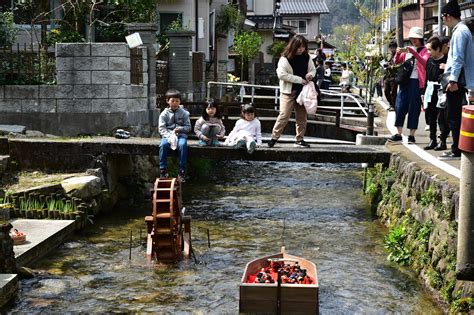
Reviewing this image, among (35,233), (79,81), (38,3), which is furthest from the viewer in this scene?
(38,3)

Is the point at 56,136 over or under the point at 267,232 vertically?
over

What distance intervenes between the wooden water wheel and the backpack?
519cm

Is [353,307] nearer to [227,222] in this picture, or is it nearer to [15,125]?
[227,222]

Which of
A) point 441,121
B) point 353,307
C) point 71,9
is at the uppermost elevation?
point 71,9

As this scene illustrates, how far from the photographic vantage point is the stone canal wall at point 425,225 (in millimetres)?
8570

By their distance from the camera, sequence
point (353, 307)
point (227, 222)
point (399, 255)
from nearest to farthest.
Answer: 1. point (353, 307)
2. point (399, 255)
3. point (227, 222)

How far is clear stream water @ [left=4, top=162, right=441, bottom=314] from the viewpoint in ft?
31.3

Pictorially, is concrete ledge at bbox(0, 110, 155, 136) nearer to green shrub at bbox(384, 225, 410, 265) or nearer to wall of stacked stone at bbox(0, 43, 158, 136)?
wall of stacked stone at bbox(0, 43, 158, 136)

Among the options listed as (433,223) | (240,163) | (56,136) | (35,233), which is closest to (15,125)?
(56,136)

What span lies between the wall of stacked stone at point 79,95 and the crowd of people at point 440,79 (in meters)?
6.16

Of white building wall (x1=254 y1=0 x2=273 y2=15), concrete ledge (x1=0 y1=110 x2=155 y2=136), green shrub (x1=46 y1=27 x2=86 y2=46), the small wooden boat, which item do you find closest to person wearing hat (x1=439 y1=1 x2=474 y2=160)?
the small wooden boat

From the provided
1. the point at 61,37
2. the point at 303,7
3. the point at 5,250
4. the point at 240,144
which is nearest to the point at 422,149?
the point at 240,144

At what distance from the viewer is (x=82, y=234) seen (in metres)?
13.5

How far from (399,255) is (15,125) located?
954cm
